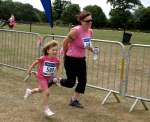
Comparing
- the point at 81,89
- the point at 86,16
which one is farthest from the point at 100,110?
the point at 86,16

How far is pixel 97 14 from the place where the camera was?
9956cm

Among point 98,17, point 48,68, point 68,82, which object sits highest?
point 48,68

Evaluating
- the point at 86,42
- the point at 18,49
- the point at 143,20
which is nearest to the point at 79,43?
the point at 86,42

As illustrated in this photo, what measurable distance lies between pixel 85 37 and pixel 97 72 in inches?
160

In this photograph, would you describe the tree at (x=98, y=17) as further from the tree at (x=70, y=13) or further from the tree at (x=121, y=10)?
the tree at (x=70, y=13)

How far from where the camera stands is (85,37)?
8.59 meters

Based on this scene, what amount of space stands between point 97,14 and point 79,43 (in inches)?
3606

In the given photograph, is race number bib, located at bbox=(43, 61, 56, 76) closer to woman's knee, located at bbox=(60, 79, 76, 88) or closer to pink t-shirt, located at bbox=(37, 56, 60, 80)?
pink t-shirt, located at bbox=(37, 56, 60, 80)

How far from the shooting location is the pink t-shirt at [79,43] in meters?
8.55

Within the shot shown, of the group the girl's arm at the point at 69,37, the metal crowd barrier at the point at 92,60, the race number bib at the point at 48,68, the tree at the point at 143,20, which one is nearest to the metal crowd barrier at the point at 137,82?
the metal crowd barrier at the point at 92,60

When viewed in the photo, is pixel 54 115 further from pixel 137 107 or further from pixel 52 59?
pixel 137 107

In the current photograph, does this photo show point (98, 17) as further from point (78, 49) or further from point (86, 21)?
point (86, 21)

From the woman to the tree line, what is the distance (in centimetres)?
7639

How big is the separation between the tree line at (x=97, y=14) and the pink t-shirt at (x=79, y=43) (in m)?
76.4
